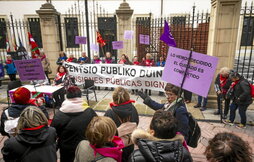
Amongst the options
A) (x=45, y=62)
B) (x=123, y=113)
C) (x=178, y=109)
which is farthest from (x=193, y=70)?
(x=45, y=62)

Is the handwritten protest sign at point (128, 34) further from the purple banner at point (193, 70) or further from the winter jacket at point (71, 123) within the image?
the winter jacket at point (71, 123)

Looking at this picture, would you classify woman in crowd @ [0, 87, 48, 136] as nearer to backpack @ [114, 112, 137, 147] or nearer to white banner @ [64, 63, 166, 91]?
backpack @ [114, 112, 137, 147]

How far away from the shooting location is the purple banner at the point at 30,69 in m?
4.85

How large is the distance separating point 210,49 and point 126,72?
310cm

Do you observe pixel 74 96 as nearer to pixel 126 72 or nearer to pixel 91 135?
pixel 91 135

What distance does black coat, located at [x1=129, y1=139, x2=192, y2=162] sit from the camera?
1629mm

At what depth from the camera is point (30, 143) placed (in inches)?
77.9

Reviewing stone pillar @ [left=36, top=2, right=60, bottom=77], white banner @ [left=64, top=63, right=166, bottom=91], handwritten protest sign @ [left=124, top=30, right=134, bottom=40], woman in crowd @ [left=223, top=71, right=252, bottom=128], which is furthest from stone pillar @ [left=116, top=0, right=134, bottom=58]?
woman in crowd @ [left=223, top=71, right=252, bottom=128]

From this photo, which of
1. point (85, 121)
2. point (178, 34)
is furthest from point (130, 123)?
point (178, 34)

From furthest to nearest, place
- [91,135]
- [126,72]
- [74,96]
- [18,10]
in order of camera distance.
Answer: [18,10]
[126,72]
[74,96]
[91,135]

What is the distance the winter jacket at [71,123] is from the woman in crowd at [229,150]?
1676 mm

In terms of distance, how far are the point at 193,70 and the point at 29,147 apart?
230 cm

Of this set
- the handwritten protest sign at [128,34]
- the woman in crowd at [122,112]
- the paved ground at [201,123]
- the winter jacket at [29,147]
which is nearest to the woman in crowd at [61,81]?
the paved ground at [201,123]

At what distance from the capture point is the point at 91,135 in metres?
1.84
